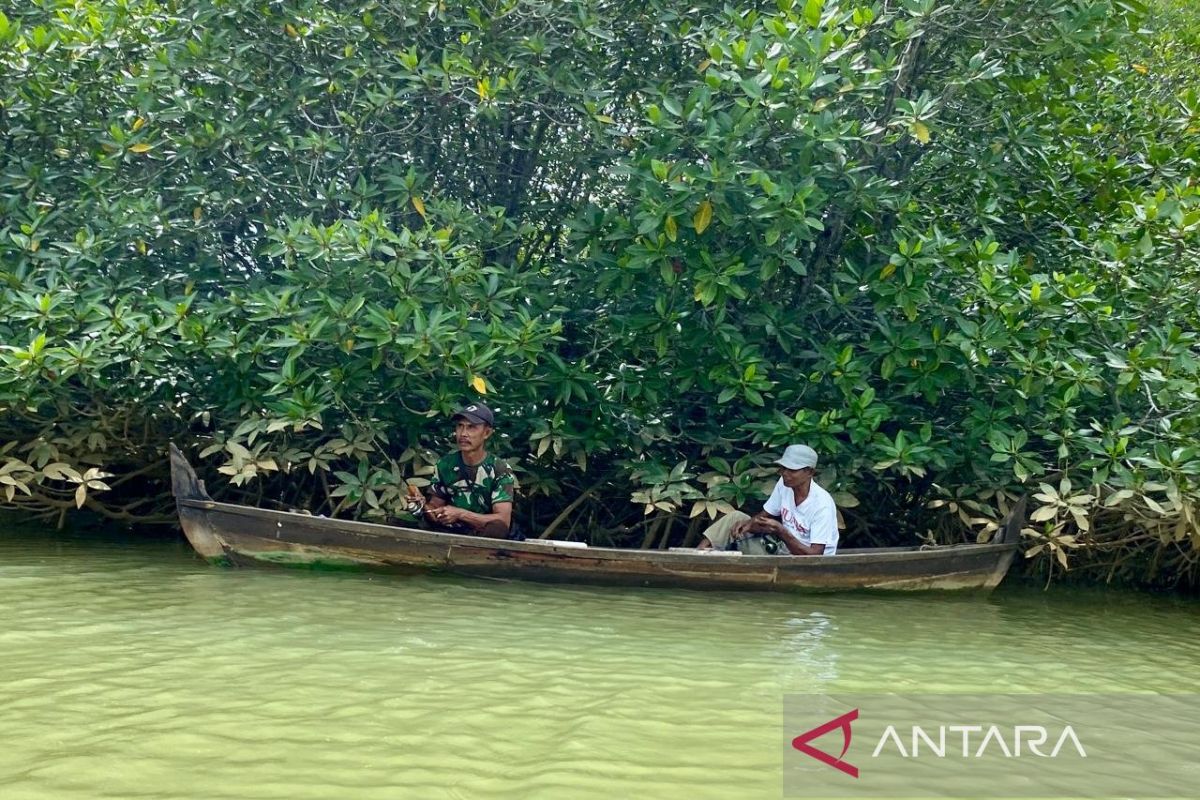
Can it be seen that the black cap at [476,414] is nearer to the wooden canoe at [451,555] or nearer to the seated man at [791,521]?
the wooden canoe at [451,555]

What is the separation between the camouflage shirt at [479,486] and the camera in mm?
6859

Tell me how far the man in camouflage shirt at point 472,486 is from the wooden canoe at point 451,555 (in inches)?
14.7

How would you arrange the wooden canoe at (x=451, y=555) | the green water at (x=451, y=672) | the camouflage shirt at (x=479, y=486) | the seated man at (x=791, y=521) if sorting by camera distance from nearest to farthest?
the green water at (x=451, y=672) < the wooden canoe at (x=451, y=555) < the seated man at (x=791, y=521) < the camouflage shirt at (x=479, y=486)

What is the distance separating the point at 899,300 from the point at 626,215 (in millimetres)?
2032

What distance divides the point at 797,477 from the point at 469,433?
2161mm

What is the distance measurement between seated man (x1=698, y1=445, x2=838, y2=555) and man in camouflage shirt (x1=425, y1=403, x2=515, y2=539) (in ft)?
4.96

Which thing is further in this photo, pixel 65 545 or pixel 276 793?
pixel 65 545

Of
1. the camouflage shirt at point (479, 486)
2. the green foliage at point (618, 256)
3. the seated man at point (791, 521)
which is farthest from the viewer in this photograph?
the camouflage shirt at point (479, 486)

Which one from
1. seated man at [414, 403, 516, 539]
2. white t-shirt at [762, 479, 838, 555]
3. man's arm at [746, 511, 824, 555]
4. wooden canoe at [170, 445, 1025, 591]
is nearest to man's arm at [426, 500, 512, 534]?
seated man at [414, 403, 516, 539]

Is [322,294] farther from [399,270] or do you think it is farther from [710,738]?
[710,738]

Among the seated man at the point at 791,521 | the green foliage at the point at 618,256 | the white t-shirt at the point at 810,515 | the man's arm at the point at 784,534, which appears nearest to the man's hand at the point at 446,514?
the green foliage at the point at 618,256

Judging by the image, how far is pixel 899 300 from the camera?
685 centimetres

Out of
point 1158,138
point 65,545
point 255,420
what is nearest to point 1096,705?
point 255,420

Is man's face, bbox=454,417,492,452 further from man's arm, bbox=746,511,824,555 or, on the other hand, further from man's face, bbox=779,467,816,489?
man's face, bbox=779,467,816,489
